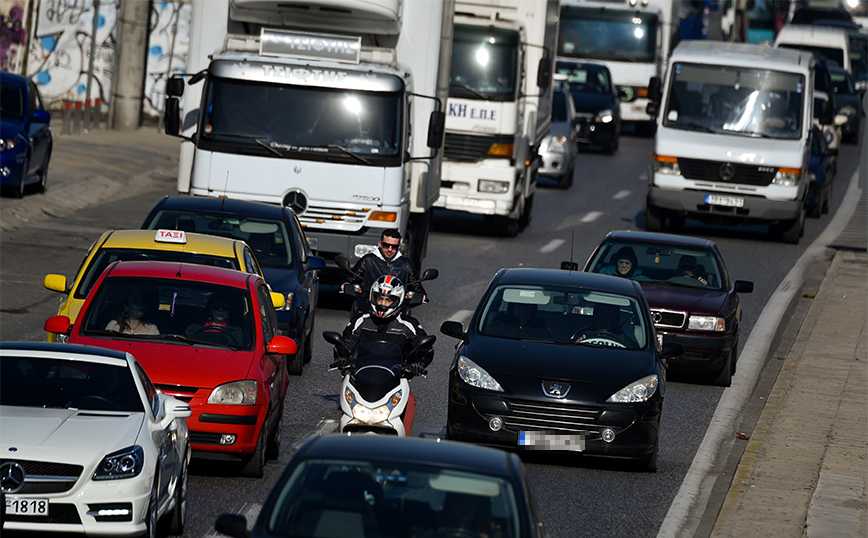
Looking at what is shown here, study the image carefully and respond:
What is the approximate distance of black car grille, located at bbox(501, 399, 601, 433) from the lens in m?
11.5

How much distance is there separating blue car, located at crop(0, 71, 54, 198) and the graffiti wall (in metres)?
13.5

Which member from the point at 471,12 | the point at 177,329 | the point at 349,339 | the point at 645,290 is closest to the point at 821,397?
the point at 645,290

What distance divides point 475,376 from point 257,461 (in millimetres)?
1904

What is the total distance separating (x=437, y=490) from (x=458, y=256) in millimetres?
18137

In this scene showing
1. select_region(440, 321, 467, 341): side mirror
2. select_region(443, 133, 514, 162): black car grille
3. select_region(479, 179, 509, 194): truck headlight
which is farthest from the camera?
select_region(479, 179, 509, 194): truck headlight

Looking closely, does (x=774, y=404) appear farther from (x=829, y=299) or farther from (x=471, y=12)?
(x=471, y=12)

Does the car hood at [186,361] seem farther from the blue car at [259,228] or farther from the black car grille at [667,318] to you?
the black car grille at [667,318]

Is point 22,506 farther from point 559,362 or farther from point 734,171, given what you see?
point 734,171

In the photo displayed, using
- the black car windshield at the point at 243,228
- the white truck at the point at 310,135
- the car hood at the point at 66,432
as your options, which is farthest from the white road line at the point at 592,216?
the car hood at the point at 66,432

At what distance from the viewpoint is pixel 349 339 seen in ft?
37.0

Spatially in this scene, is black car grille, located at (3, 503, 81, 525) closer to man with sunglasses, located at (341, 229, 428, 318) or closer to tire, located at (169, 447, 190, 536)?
tire, located at (169, 447, 190, 536)

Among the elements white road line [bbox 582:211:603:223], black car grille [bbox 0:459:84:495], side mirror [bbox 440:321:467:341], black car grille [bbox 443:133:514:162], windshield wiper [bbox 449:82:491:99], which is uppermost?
windshield wiper [bbox 449:82:491:99]

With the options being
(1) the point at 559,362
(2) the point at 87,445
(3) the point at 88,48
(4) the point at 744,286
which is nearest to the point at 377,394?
(1) the point at 559,362

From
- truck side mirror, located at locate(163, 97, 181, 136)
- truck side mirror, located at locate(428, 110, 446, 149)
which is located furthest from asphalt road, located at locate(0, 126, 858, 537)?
truck side mirror, located at locate(163, 97, 181, 136)
